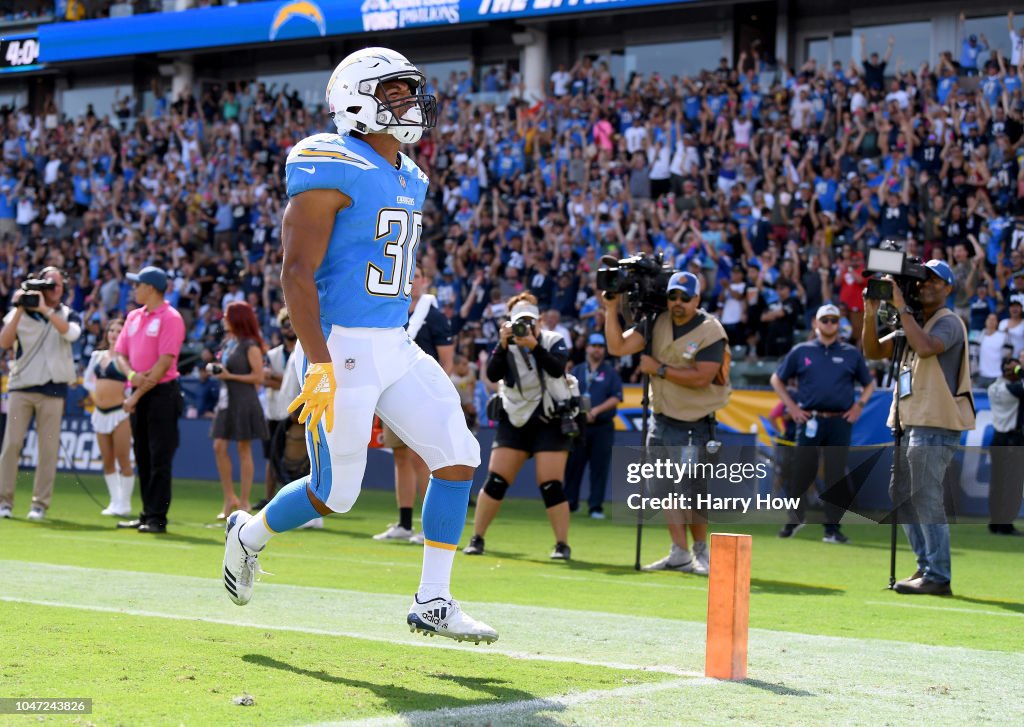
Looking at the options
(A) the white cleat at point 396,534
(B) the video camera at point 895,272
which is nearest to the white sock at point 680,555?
(B) the video camera at point 895,272

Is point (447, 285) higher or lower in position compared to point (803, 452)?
higher

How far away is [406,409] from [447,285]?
56.0ft

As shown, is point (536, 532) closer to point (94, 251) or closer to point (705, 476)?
point (705, 476)

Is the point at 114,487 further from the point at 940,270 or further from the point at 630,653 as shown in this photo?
the point at 630,653

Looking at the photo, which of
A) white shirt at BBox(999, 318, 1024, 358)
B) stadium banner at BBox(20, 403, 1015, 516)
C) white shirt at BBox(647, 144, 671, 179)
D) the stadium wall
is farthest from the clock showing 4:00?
white shirt at BBox(999, 318, 1024, 358)

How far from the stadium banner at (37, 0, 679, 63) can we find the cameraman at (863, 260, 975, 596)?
18000 mm

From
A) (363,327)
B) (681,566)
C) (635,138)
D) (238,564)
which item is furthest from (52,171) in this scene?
(363,327)

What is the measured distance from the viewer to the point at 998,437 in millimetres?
15320

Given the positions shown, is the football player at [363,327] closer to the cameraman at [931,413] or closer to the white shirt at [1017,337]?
the cameraman at [931,413]

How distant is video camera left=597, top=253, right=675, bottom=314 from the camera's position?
10117mm

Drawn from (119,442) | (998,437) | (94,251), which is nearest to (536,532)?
(119,442)

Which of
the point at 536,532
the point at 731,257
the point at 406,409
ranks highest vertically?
the point at 731,257

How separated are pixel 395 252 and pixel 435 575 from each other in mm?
1355

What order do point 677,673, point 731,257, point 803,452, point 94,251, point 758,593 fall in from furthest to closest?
point 94,251, point 731,257, point 803,452, point 758,593, point 677,673
